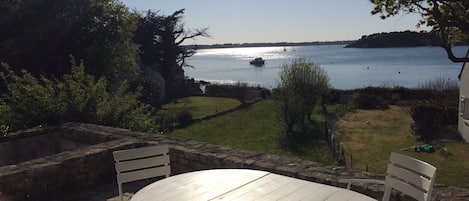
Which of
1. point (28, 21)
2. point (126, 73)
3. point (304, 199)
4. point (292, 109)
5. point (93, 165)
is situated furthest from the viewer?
point (292, 109)

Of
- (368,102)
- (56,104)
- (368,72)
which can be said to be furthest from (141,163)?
(368,72)

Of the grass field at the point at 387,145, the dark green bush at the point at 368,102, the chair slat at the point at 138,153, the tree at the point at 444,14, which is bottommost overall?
the grass field at the point at 387,145

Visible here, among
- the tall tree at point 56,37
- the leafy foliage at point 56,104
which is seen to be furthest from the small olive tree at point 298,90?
the leafy foliage at point 56,104

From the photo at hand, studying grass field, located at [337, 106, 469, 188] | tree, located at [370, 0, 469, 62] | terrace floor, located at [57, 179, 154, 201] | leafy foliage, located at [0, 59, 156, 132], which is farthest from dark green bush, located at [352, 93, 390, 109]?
terrace floor, located at [57, 179, 154, 201]

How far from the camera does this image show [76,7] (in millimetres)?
13930

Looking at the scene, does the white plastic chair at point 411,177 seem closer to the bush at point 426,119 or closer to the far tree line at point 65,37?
the far tree line at point 65,37

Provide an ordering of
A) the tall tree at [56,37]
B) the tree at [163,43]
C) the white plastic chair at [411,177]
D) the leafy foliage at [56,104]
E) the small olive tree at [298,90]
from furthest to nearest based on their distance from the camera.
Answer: the tree at [163,43] → the small olive tree at [298,90] → the tall tree at [56,37] → the leafy foliage at [56,104] → the white plastic chair at [411,177]

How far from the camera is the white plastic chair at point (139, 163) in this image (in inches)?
132

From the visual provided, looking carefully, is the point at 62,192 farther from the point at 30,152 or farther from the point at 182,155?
the point at 30,152

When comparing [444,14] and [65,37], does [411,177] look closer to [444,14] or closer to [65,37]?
[444,14]

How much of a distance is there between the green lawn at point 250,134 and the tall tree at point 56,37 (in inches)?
195

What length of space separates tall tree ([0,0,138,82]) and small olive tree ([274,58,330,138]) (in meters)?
7.69

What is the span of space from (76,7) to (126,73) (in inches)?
118

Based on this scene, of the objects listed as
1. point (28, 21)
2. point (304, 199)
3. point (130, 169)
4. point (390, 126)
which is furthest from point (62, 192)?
point (390, 126)
